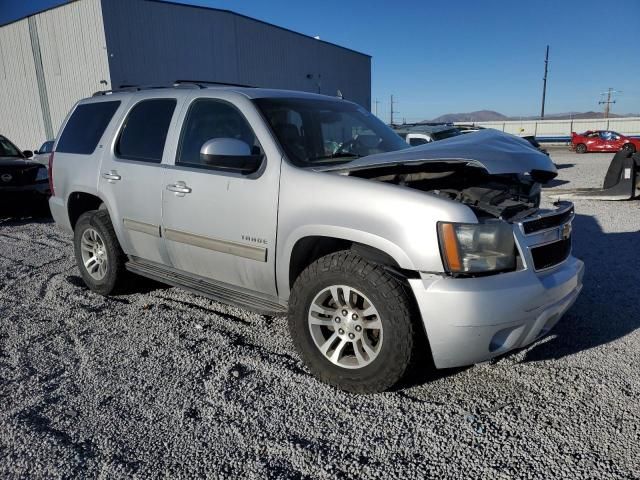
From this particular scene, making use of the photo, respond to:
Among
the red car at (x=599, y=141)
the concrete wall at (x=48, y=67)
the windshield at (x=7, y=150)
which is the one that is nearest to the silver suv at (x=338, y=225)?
the windshield at (x=7, y=150)

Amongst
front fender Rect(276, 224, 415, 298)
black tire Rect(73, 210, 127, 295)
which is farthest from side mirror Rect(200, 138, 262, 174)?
black tire Rect(73, 210, 127, 295)

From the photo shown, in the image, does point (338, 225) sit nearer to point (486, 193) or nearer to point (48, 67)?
point (486, 193)

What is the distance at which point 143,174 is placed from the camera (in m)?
4.05

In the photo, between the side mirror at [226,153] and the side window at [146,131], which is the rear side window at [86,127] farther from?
the side mirror at [226,153]

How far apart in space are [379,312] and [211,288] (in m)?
1.52

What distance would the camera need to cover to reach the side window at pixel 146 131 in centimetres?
405

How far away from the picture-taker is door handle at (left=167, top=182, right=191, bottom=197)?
12.1ft

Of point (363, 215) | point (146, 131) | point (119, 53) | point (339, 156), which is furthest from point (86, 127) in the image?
point (119, 53)

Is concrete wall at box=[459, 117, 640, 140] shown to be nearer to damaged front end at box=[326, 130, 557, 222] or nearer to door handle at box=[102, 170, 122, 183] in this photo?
damaged front end at box=[326, 130, 557, 222]

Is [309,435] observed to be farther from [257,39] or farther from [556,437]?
[257,39]

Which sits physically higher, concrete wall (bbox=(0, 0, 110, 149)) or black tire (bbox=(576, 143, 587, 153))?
concrete wall (bbox=(0, 0, 110, 149))

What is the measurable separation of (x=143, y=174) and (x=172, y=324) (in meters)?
1.28

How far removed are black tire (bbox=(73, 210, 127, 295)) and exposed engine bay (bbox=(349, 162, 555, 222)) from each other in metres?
2.58

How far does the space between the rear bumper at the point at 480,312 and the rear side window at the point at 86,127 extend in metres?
3.56
